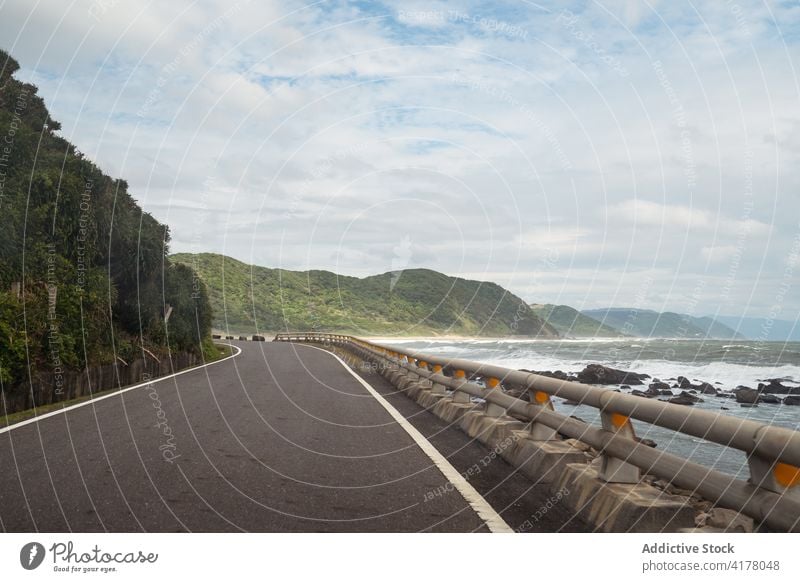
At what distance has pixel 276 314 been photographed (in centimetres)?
16388

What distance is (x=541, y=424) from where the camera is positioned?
318 inches

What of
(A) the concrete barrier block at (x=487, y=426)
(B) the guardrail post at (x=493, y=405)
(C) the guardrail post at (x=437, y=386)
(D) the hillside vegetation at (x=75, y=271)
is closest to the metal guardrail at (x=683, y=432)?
(A) the concrete barrier block at (x=487, y=426)

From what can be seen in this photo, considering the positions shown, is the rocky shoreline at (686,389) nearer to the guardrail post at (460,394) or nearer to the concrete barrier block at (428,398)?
the concrete barrier block at (428,398)

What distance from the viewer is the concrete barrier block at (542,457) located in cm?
698

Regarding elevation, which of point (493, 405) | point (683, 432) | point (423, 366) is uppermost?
point (683, 432)

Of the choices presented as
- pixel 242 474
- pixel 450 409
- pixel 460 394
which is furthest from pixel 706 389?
pixel 242 474

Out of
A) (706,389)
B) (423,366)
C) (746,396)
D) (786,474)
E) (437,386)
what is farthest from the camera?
(706,389)

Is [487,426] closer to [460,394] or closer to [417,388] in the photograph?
[460,394]

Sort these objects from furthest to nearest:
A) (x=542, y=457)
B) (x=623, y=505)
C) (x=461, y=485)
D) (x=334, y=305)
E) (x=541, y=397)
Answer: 1. (x=334, y=305)
2. (x=541, y=397)
3. (x=542, y=457)
4. (x=461, y=485)
5. (x=623, y=505)

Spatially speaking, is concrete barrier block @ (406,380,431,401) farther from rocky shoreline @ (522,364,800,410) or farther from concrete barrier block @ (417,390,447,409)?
rocky shoreline @ (522,364,800,410)

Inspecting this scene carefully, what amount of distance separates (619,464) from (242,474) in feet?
12.2

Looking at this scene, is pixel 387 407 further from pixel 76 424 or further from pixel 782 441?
pixel 782 441

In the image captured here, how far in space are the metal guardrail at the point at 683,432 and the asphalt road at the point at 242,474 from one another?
2.13 feet
